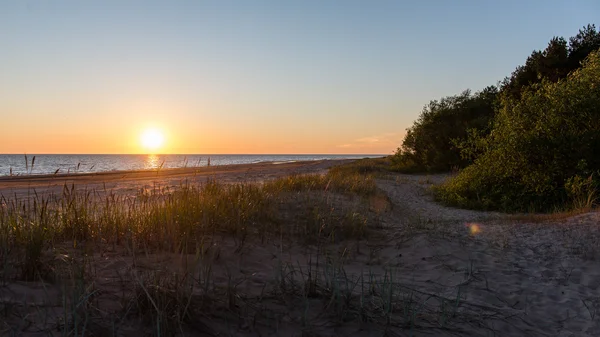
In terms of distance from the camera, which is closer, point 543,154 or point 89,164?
point 543,154

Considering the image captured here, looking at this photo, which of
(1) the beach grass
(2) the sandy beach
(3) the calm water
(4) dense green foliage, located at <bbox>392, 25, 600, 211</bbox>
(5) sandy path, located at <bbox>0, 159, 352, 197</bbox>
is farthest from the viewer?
(3) the calm water

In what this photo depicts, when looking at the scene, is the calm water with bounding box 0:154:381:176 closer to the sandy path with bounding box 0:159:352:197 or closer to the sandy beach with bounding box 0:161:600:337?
the sandy path with bounding box 0:159:352:197

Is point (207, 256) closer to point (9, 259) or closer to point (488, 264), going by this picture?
point (9, 259)

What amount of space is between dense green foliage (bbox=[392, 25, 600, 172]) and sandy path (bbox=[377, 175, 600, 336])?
15.0m

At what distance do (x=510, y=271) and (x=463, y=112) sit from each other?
2046 centimetres

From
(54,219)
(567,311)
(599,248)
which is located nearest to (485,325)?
(567,311)

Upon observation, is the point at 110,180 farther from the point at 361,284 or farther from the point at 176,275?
the point at 361,284

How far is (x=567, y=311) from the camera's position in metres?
4.21

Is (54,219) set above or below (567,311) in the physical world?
above

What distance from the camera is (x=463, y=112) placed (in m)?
24.0

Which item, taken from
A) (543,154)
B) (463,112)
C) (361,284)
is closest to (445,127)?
(463,112)

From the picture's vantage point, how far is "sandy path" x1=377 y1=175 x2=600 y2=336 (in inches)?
153

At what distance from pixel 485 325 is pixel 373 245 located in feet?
9.20

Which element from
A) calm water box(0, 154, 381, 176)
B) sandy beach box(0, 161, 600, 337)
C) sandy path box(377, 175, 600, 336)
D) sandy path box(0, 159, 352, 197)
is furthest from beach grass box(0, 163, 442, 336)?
sandy path box(0, 159, 352, 197)
